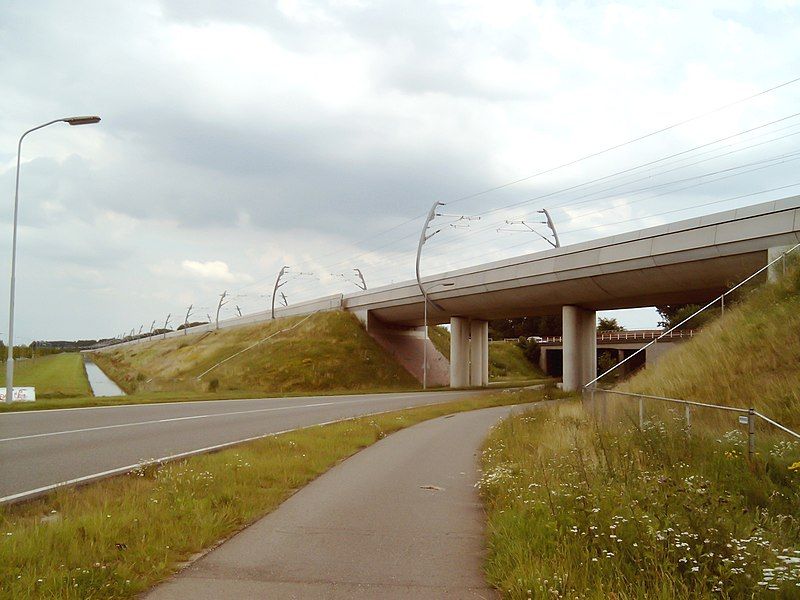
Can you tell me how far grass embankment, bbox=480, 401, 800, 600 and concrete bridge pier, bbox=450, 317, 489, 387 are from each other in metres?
46.5

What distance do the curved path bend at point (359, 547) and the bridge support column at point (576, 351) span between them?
34.7 metres

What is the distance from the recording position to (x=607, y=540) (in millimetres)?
5664

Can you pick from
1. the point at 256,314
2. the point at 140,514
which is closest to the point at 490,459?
the point at 140,514

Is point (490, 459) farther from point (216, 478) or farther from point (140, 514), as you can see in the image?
point (140, 514)

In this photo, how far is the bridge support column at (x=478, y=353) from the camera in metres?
58.3

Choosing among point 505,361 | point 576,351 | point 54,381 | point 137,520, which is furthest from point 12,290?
Answer: point 505,361

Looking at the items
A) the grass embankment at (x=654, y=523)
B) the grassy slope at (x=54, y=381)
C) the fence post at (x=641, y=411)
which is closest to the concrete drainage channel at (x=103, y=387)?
the grassy slope at (x=54, y=381)

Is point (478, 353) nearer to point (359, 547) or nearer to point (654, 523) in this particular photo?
point (359, 547)

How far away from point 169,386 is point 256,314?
1354 inches

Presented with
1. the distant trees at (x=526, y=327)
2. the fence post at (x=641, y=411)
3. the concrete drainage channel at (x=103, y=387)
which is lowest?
the concrete drainage channel at (x=103, y=387)

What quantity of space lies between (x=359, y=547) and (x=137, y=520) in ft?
7.62

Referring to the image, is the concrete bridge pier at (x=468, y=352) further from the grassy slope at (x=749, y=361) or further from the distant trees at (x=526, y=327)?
the distant trees at (x=526, y=327)

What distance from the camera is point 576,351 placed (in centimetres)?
4559

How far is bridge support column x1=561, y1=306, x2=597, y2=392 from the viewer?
45344 mm
